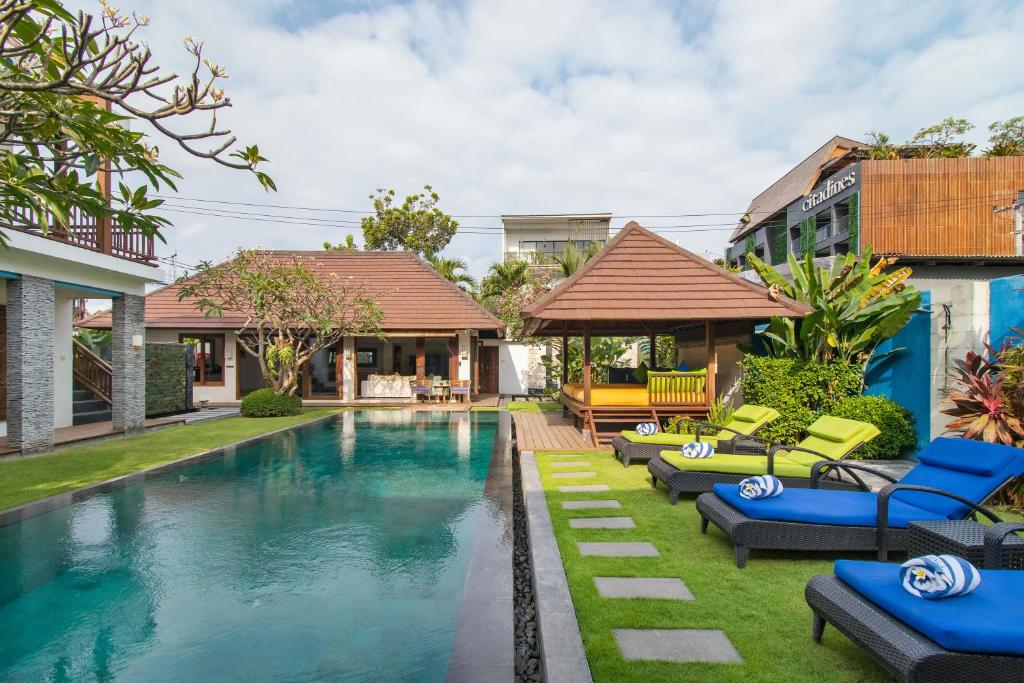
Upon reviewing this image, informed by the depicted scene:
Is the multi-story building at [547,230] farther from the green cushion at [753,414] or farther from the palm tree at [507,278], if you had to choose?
the green cushion at [753,414]

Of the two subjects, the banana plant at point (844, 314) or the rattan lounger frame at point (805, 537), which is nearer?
the rattan lounger frame at point (805, 537)

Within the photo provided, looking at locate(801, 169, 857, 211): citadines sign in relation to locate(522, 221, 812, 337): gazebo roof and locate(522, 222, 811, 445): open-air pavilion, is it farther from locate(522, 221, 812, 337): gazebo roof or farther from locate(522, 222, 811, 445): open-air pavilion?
locate(522, 222, 811, 445): open-air pavilion

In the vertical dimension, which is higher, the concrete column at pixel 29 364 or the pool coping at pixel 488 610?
the concrete column at pixel 29 364

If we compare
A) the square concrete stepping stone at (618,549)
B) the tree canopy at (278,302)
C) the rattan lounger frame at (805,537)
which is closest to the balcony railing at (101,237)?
the tree canopy at (278,302)

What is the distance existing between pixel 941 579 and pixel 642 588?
201cm

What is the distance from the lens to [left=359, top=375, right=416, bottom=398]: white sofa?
23.3 meters

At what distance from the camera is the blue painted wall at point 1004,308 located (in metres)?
7.97

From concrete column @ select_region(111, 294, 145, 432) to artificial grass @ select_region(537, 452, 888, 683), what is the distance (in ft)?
40.4

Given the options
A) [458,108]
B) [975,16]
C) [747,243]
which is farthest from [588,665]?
[747,243]

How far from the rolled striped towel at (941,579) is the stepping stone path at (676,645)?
1.05 m

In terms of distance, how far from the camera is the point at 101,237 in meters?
12.4

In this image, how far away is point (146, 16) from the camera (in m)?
3.74

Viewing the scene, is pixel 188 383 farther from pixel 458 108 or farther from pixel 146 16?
pixel 146 16

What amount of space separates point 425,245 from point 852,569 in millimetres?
36372
